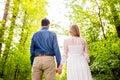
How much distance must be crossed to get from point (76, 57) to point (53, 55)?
2.43 ft

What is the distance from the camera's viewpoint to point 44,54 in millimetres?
6957

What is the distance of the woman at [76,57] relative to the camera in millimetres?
7336

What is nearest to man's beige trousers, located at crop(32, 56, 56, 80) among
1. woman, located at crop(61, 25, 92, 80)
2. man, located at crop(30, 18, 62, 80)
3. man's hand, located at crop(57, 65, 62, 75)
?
man, located at crop(30, 18, 62, 80)

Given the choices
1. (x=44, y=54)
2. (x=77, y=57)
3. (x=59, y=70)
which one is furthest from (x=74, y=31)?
(x=59, y=70)

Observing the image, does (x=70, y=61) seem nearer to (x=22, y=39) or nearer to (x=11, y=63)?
(x=11, y=63)

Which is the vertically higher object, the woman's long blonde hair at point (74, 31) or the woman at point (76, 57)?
the woman's long blonde hair at point (74, 31)

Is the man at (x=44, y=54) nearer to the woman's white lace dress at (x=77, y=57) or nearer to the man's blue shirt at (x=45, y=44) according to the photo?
the man's blue shirt at (x=45, y=44)

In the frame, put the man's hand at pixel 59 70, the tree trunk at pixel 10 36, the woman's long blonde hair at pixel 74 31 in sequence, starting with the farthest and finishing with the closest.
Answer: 1. the tree trunk at pixel 10 36
2. the woman's long blonde hair at pixel 74 31
3. the man's hand at pixel 59 70

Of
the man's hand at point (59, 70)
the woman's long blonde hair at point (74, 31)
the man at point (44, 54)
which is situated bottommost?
the man's hand at point (59, 70)

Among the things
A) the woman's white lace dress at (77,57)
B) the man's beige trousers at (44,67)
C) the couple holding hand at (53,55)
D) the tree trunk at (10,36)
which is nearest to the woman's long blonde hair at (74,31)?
the couple holding hand at (53,55)

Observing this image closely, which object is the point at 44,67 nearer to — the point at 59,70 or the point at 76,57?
the point at 59,70

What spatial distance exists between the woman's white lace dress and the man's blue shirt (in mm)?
442

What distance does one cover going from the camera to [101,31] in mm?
14062

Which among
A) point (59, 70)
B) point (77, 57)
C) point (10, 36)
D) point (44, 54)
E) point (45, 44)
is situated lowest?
point (59, 70)
